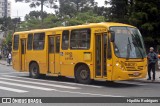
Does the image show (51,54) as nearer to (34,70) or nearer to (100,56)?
(34,70)

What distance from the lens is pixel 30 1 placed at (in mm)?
62781

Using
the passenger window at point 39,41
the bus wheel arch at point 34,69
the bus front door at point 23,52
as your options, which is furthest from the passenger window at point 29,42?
the bus wheel arch at point 34,69

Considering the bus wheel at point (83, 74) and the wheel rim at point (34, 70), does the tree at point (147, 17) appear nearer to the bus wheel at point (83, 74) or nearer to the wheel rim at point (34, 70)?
the wheel rim at point (34, 70)

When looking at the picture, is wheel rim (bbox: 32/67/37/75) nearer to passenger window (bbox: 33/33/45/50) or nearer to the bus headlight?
passenger window (bbox: 33/33/45/50)

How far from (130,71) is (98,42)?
2.06 meters

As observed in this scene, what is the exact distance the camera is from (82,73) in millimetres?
19406

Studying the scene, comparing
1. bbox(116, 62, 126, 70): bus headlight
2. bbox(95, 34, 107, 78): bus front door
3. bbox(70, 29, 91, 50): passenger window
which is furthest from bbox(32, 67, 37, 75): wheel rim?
bbox(116, 62, 126, 70): bus headlight

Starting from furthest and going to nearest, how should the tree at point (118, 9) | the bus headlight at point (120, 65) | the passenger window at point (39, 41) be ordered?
1. the tree at point (118, 9)
2. the passenger window at point (39, 41)
3. the bus headlight at point (120, 65)

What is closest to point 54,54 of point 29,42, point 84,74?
point 84,74

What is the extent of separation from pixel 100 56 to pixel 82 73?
1685 mm

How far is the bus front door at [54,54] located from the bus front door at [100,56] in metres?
3.29

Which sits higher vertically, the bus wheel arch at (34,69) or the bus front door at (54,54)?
the bus front door at (54,54)

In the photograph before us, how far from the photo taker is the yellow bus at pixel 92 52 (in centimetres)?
1765

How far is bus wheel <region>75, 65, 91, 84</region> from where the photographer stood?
1903 cm
